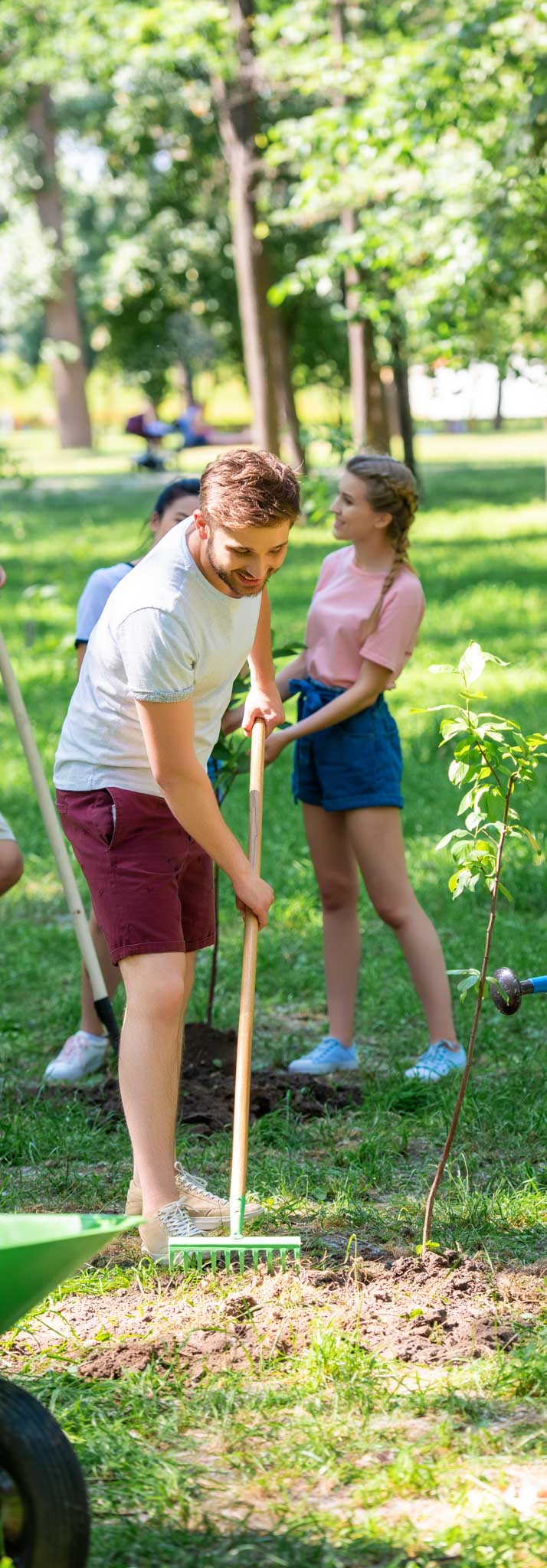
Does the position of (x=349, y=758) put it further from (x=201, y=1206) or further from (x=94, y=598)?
(x=201, y=1206)

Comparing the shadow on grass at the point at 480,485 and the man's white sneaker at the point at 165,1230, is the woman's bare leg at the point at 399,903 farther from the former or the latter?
the shadow on grass at the point at 480,485

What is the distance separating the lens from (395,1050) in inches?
200

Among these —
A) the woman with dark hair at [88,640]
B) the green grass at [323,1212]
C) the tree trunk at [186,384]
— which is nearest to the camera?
the green grass at [323,1212]

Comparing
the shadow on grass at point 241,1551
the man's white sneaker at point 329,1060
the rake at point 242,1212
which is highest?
the rake at point 242,1212

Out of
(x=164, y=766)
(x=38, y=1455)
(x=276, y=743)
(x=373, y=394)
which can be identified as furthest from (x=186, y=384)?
(x=38, y=1455)

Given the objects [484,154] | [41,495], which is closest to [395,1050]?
[484,154]

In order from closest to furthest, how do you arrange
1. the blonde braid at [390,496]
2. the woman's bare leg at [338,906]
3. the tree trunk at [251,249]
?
the blonde braid at [390,496], the woman's bare leg at [338,906], the tree trunk at [251,249]

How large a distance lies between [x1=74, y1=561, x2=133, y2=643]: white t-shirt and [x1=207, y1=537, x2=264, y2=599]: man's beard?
1.31 m

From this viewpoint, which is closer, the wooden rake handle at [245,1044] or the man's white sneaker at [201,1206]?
the wooden rake handle at [245,1044]

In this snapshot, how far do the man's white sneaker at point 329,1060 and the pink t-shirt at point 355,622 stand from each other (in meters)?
1.13

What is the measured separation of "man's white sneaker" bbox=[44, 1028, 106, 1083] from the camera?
4879mm

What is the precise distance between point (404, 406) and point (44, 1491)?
917 inches

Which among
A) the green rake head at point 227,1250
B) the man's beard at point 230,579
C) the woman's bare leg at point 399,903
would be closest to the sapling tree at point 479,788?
the green rake head at point 227,1250

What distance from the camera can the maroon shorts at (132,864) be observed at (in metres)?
3.38
